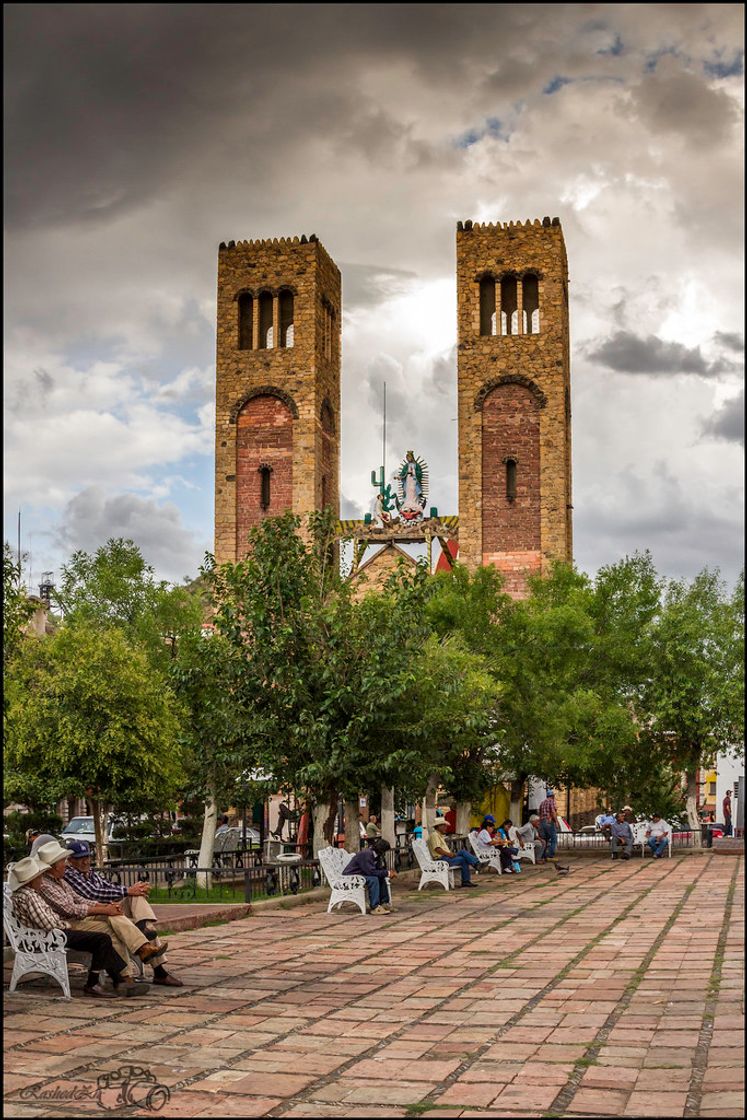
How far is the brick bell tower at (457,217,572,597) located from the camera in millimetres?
47250

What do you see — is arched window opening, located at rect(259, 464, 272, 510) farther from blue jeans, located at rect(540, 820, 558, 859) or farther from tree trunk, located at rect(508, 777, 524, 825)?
blue jeans, located at rect(540, 820, 558, 859)

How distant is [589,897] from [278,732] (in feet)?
15.2

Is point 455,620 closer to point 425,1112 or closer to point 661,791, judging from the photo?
point 661,791

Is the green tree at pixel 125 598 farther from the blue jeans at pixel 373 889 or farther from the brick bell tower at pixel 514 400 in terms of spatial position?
the blue jeans at pixel 373 889

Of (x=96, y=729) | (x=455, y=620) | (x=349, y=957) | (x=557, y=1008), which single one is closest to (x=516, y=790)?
(x=455, y=620)

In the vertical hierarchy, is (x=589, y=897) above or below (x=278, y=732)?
below

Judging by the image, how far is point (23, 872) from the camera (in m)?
9.52

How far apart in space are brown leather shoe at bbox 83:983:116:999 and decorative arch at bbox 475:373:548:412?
131ft

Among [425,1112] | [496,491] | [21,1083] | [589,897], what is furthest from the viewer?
[496,491]

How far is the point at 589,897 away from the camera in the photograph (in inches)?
711

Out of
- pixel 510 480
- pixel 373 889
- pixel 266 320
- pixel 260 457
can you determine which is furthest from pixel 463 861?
pixel 266 320

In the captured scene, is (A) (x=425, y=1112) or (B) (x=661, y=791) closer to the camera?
(A) (x=425, y=1112)

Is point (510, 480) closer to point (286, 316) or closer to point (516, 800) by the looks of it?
point (286, 316)

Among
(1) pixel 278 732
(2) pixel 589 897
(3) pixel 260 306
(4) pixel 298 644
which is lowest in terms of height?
(2) pixel 589 897
